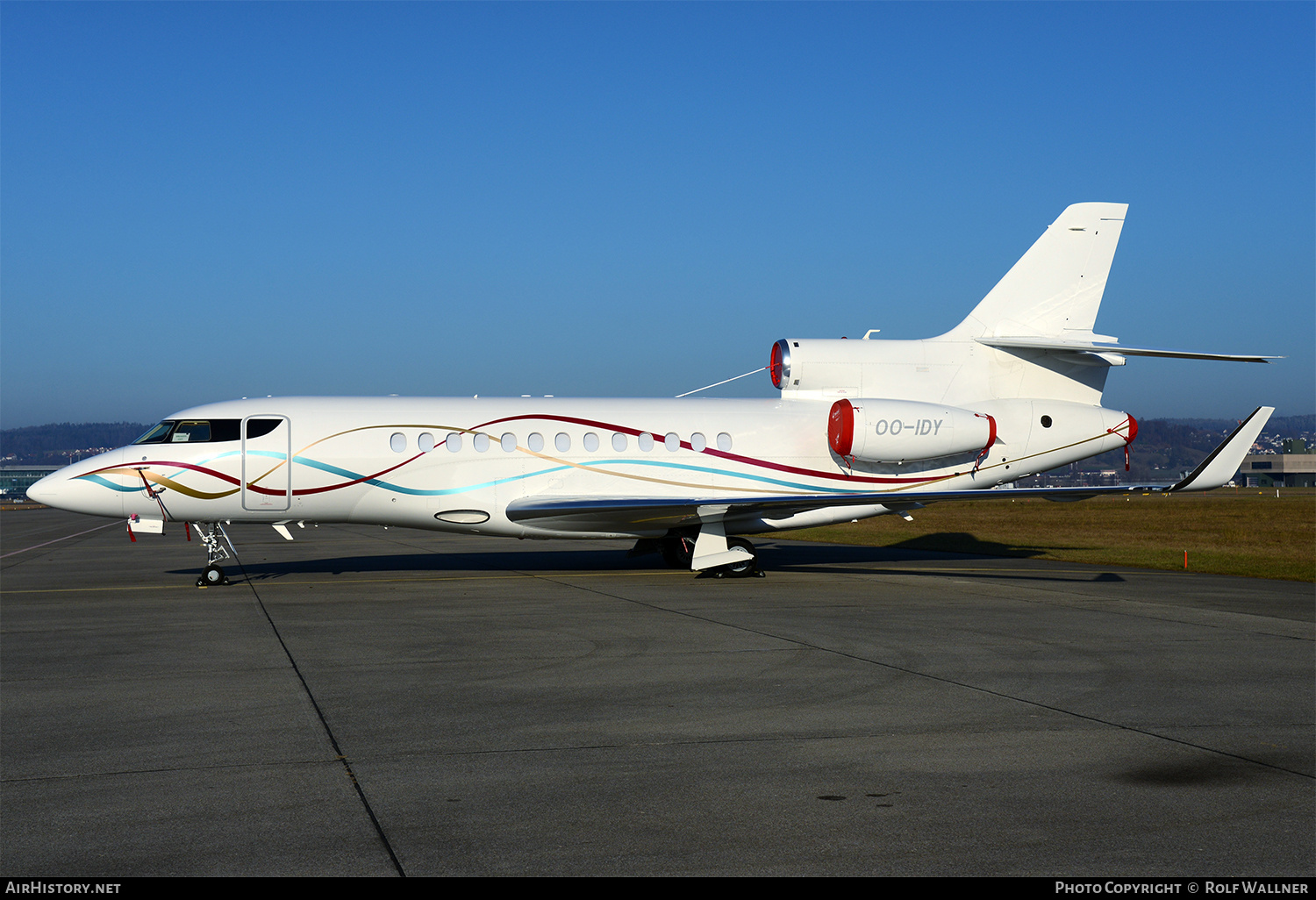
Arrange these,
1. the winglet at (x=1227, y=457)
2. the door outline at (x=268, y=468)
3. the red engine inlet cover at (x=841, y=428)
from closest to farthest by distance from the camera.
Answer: the winglet at (x=1227, y=457)
the door outline at (x=268, y=468)
the red engine inlet cover at (x=841, y=428)

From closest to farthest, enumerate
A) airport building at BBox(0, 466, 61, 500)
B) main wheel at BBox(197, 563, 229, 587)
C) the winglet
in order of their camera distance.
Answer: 1. the winglet
2. main wheel at BBox(197, 563, 229, 587)
3. airport building at BBox(0, 466, 61, 500)

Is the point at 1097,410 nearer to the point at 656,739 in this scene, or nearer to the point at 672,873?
the point at 656,739

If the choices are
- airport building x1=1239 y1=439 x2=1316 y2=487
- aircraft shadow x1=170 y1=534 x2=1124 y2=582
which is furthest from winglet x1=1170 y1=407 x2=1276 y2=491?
airport building x1=1239 y1=439 x2=1316 y2=487

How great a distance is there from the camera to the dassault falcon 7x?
1830 centimetres

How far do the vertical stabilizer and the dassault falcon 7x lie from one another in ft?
0.11

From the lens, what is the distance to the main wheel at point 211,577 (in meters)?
17.9

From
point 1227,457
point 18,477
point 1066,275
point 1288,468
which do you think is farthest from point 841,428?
point 18,477

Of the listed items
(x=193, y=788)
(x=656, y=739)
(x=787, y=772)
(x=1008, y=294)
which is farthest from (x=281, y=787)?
(x=1008, y=294)

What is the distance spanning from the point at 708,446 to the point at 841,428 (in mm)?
2588

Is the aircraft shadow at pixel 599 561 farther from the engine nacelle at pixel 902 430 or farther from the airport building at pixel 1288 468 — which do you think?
the airport building at pixel 1288 468

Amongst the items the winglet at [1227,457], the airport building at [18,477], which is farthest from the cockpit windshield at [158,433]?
the airport building at [18,477]

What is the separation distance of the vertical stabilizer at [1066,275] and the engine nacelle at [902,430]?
234 centimetres

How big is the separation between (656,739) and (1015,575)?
14410 mm

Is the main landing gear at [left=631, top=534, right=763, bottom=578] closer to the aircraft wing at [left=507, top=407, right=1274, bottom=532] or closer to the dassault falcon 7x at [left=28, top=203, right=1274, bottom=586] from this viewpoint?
the dassault falcon 7x at [left=28, top=203, right=1274, bottom=586]
